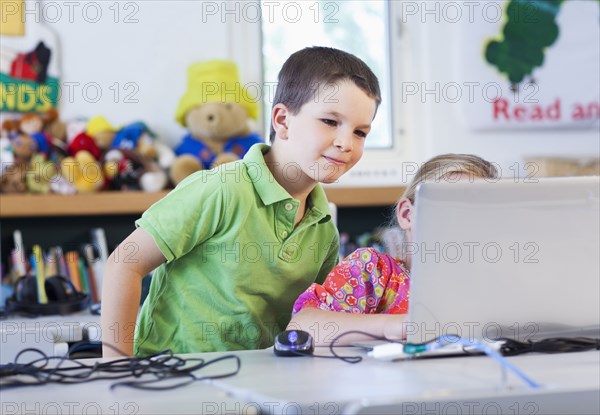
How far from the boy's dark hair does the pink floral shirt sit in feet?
0.92

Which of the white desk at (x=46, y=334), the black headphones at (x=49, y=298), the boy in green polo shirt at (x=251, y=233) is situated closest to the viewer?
the boy in green polo shirt at (x=251, y=233)

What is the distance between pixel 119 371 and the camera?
1.06 metres

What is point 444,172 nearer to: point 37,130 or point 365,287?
point 365,287

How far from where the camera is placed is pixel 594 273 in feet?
3.77

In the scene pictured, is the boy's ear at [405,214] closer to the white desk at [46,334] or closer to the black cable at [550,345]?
the black cable at [550,345]

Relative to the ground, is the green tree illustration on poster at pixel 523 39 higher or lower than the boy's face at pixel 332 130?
higher

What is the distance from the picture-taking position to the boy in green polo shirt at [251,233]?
141cm

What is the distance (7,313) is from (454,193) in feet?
6.04

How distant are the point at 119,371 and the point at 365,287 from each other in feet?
1.71

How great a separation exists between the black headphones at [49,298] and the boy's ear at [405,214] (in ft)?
4.21

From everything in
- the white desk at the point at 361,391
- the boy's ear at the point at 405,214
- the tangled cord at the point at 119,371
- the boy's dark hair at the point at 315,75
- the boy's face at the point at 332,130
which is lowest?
the white desk at the point at 361,391

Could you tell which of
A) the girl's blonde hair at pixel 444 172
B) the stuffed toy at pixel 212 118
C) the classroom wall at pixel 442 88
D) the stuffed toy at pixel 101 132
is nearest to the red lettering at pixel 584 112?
the classroom wall at pixel 442 88

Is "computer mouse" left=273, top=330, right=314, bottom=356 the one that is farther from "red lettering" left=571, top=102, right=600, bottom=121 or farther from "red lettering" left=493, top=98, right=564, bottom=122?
"red lettering" left=571, top=102, right=600, bottom=121

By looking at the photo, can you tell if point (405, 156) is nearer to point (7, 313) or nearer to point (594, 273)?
point (7, 313)
